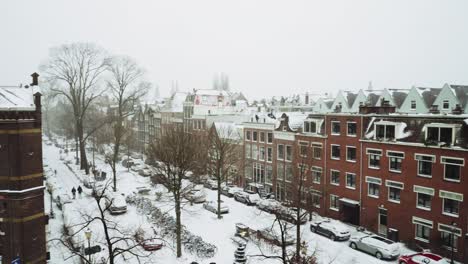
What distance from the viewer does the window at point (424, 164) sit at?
1100 inches

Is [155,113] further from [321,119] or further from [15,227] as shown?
[15,227]

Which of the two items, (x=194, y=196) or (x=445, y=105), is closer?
(x=194, y=196)

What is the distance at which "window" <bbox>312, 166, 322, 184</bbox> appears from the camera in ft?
125

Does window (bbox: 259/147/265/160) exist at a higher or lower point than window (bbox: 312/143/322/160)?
lower

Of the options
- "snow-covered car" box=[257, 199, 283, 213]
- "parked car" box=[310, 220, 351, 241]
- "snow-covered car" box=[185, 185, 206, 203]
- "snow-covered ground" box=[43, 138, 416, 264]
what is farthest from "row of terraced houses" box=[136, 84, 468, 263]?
"snow-covered car" box=[185, 185, 206, 203]

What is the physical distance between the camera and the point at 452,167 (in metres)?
26.6

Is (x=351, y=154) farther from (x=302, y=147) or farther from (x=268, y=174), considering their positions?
(x=268, y=174)

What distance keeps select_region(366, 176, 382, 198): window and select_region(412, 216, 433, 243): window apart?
4084 mm

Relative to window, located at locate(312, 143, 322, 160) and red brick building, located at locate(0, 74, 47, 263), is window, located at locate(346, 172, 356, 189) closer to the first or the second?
window, located at locate(312, 143, 322, 160)

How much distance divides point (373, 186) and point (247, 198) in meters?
14.4

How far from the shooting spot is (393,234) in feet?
99.5

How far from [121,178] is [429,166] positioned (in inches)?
1621

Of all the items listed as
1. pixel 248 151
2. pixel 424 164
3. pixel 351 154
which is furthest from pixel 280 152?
pixel 424 164

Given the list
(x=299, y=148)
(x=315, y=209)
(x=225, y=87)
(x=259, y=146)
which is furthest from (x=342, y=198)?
(x=225, y=87)
